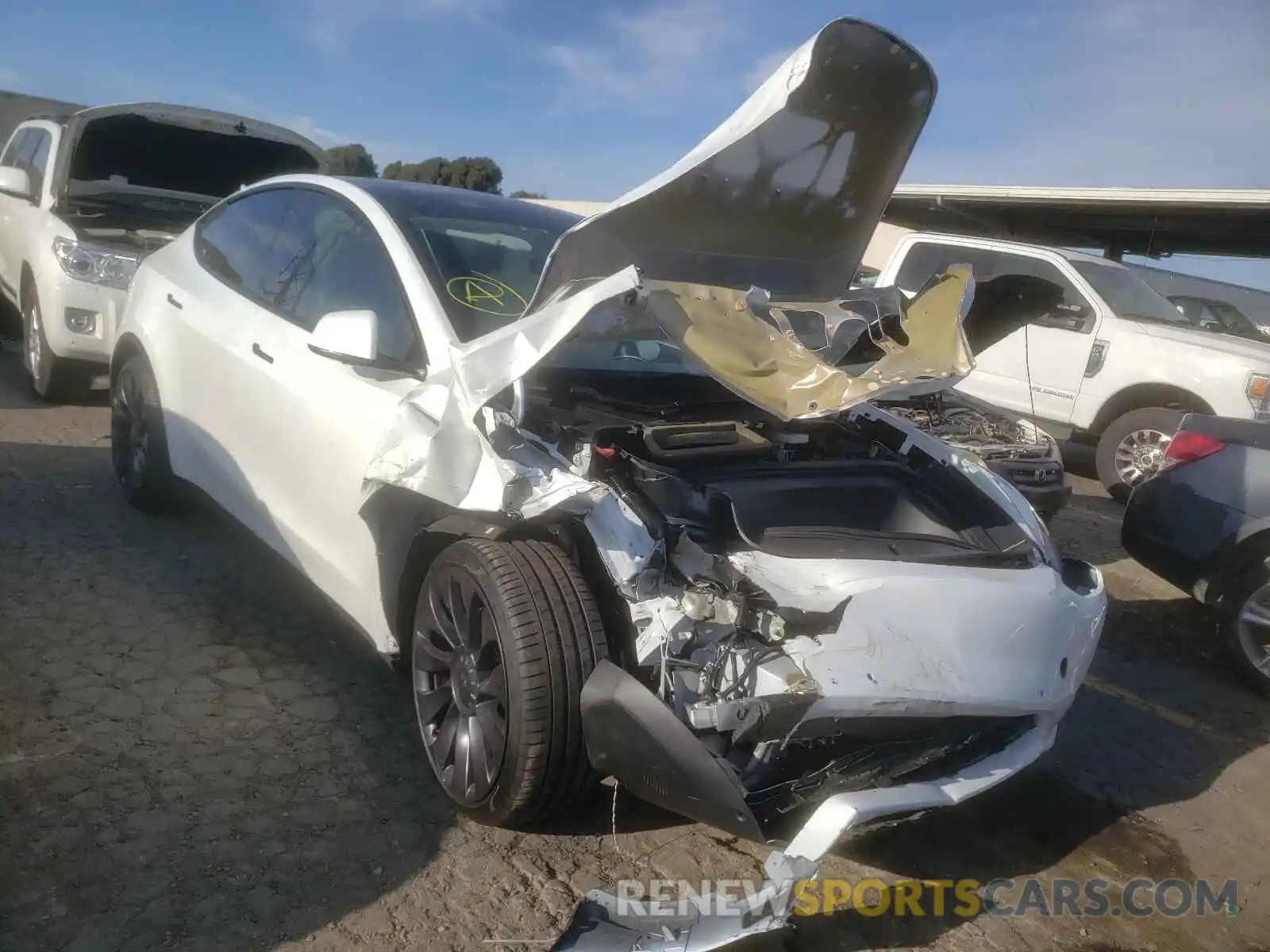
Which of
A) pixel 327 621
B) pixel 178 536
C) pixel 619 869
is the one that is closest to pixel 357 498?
pixel 327 621

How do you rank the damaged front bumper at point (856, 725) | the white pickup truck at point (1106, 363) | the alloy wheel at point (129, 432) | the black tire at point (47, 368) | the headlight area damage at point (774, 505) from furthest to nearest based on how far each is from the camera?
the white pickup truck at point (1106, 363) < the black tire at point (47, 368) < the alloy wheel at point (129, 432) < the headlight area damage at point (774, 505) < the damaged front bumper at point (856, 725)

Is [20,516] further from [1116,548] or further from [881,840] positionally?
[1116,548]

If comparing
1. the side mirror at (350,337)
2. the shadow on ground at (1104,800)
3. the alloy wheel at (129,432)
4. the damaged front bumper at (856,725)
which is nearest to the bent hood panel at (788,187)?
the side mirror at (350,337)

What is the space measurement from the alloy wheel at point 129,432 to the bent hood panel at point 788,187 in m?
2.67

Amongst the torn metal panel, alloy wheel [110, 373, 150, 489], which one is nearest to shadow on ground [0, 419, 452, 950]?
alloy wheel [110, 373, 150, 489]

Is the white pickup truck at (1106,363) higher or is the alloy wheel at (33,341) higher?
the white pickup truck at (1106,363)

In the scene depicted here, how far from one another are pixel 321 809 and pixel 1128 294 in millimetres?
8307

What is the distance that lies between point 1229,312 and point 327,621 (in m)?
9.98

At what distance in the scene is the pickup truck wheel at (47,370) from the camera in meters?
6.78

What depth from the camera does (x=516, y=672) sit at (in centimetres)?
255

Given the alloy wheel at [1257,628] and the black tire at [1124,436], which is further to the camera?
the black tire at [1124,436]

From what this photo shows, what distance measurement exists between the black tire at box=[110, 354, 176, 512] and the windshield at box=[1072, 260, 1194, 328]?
7479mm

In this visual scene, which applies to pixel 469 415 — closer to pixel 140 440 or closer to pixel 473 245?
pixel 473 245

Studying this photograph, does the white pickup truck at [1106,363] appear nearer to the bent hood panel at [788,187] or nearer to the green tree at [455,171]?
the bent hood panel at [788,187]
